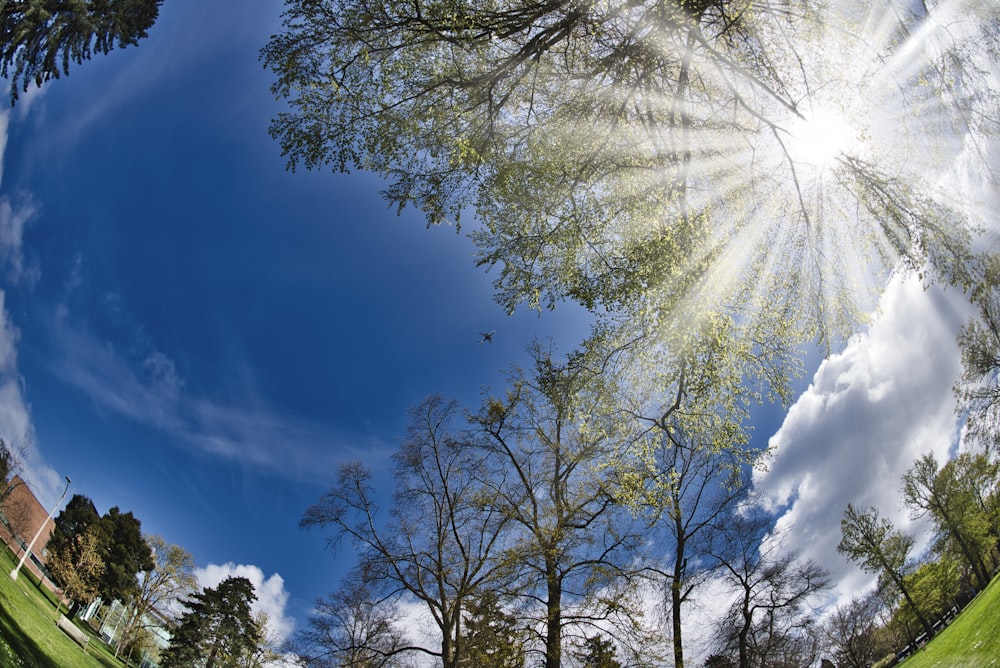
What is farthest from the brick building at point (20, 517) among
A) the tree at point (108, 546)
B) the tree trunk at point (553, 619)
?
the tree trunk at point (553, 619)

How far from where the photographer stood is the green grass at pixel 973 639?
4617mm

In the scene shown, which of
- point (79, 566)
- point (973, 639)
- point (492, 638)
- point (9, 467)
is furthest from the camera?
point (79, 566)

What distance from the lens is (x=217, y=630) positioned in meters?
25.2

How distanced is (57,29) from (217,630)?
29743 millimetres

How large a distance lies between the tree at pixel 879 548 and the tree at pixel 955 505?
80cm

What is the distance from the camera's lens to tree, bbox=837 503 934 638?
23.1ft

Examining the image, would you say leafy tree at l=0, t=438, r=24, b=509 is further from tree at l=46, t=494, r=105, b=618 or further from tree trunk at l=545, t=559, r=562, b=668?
tree trunk at l=545, t=559, r=562, b=668

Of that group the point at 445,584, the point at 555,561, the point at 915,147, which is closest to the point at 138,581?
the point at 445,584

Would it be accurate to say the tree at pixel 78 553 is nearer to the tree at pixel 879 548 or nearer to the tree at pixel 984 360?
the tree at pixel 879 548

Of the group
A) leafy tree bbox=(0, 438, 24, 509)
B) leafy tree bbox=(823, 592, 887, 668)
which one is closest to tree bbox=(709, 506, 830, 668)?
leafy tree bbox=(823, 592, 887, 668)

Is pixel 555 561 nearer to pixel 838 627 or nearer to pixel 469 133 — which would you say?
pixel 838 627

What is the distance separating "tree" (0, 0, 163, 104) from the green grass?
13.6 m

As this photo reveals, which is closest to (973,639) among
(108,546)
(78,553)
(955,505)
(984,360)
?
(955,505)

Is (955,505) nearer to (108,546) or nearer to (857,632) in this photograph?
(857,632)
